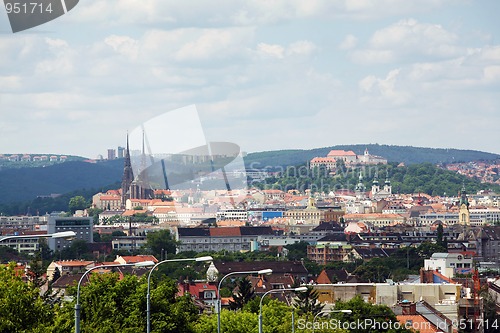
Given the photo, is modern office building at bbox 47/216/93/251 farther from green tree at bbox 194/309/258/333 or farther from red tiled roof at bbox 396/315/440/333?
green tree at bbox 194/309/258/333

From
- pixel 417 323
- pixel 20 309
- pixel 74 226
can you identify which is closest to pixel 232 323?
pixel 417 323

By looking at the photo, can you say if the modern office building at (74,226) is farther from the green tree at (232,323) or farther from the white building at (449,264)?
the green tree at (232,323)

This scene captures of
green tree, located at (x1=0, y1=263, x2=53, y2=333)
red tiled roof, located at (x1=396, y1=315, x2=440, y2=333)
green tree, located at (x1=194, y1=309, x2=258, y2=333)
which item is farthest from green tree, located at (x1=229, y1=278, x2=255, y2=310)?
green tree, located at (x1=0, y1=263, x2=53, y2=333)

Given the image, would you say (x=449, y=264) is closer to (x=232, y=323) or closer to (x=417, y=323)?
(x=417, y=323)

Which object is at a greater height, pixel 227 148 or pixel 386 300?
pixel 227 148

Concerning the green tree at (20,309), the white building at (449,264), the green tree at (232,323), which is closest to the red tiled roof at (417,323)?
the green tree at (232,323)

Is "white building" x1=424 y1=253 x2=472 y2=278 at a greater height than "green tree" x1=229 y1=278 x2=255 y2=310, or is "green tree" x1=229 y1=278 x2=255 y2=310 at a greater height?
"green tree" x1=229 y1=278 x2=255 y2=310

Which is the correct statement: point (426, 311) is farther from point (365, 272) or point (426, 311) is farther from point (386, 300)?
point (365, 272)

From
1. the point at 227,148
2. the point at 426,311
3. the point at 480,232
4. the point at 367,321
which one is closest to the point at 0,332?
the point at 367,321
